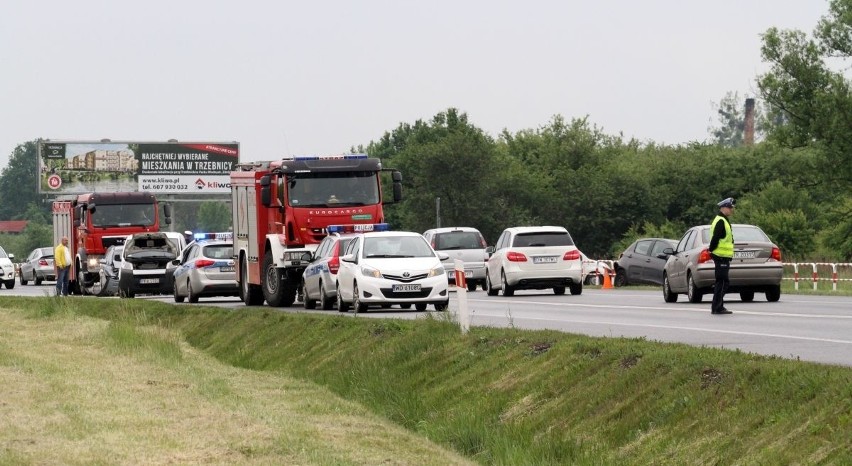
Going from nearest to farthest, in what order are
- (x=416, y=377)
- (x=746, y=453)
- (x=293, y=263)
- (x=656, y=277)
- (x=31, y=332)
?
(x=746, y=453) → (x=416, y=377) → (x=31, y=332) → (x=293, y=263) → (x=656, y=277)

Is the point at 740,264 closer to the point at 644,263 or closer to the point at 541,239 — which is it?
the point at 541,239

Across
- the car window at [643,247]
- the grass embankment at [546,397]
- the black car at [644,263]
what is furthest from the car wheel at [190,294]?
the grass embankment at [546,397]

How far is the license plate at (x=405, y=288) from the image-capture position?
29.4 m

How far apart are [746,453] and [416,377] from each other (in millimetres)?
8206

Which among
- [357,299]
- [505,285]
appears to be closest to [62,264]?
[505,285]

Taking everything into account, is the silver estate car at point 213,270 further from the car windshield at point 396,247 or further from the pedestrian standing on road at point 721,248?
the pedestrian standing on road at point 721,248

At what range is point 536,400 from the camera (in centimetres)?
1502

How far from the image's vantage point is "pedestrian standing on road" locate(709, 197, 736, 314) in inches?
1008

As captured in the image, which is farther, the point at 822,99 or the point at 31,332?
the point at 822,99

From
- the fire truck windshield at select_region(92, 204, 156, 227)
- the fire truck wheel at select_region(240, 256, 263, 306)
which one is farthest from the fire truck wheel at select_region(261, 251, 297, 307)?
the fire truck windshield at select_region(92, 204, 156, 227)

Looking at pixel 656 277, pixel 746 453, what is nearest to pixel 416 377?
pixel 746 453

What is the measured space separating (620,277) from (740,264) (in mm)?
20344

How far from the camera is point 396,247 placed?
3053 cm

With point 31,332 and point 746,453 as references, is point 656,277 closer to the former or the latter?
point 31,332
